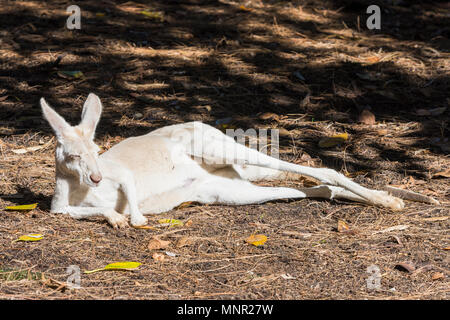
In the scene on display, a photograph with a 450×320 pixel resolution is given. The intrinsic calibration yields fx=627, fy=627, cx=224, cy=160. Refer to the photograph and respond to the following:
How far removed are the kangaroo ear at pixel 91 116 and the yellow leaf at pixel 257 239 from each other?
1.12 meters

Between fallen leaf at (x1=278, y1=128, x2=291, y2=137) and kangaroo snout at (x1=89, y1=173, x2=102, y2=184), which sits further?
fallen leaf at (x1=278, y1=128, x2=291, y2=137)

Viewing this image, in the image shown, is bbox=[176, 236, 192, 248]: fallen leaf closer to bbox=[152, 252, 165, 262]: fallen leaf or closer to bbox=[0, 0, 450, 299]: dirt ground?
bbox=[0, 0, 450, 299]: dirt ground

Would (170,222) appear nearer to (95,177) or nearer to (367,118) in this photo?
(95,177)

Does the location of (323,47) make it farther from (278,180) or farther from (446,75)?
(278,180)

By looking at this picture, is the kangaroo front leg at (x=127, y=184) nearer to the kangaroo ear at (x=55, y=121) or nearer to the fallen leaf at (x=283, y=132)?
the kangaroo ear at (x=55, y=121)

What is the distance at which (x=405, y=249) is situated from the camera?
11.4 feet

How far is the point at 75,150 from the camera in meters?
3.55

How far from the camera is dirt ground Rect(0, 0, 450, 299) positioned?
10.5 ft

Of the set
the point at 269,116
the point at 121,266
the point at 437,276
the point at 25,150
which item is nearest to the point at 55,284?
the point at 121,266

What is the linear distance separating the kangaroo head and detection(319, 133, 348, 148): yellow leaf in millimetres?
2106

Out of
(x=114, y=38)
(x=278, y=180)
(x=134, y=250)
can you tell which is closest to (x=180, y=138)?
(x=278, y=180)

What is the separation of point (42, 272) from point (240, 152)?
1610mm

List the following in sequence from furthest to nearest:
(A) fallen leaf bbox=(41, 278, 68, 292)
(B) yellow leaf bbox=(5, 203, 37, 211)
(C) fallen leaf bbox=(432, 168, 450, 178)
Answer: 1. (C) fallen leaf bbox=(432, 168, 450, 178)
2. (B) yellow leaf bbox=(5, 203, 37, 211)
3. (A) fallen leaf bbox=(41, 278, 68, 292)

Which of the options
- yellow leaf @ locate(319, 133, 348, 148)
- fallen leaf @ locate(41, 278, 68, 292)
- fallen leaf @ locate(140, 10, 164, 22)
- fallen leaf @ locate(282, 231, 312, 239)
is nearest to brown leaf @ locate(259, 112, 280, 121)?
yellow leaf @ locate(319, 133, 348, 148)
